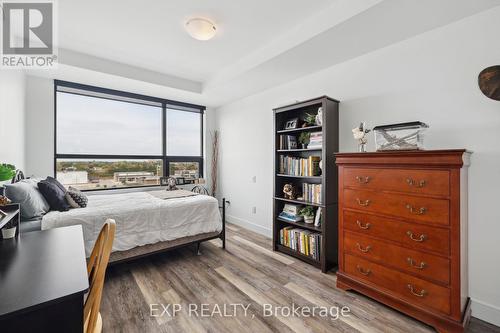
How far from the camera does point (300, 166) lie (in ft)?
9.77

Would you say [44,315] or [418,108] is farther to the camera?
[418,108]

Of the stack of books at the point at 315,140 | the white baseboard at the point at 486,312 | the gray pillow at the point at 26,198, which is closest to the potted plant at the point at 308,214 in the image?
the stack of books at the point at 315,140

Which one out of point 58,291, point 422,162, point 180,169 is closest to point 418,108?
point 422,162

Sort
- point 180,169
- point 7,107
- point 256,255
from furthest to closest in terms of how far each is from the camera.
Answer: point 180,169 < point 256,255 < point 7,107

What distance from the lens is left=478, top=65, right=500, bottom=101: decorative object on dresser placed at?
171 cm

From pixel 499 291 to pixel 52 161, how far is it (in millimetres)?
5287

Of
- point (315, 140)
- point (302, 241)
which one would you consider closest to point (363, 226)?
point (302, 241)

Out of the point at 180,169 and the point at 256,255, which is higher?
the point at 180,169

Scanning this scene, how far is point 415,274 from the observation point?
69.5 inches

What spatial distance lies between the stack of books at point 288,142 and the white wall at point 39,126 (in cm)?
344

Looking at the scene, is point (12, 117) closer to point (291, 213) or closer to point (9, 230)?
point (9, 230)

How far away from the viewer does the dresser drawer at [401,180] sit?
5.44 feet

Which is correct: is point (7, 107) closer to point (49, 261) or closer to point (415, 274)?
point (49, 261)

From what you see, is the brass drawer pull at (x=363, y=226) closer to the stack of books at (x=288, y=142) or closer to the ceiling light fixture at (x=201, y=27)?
the stack of books at (x=288, y=142)
